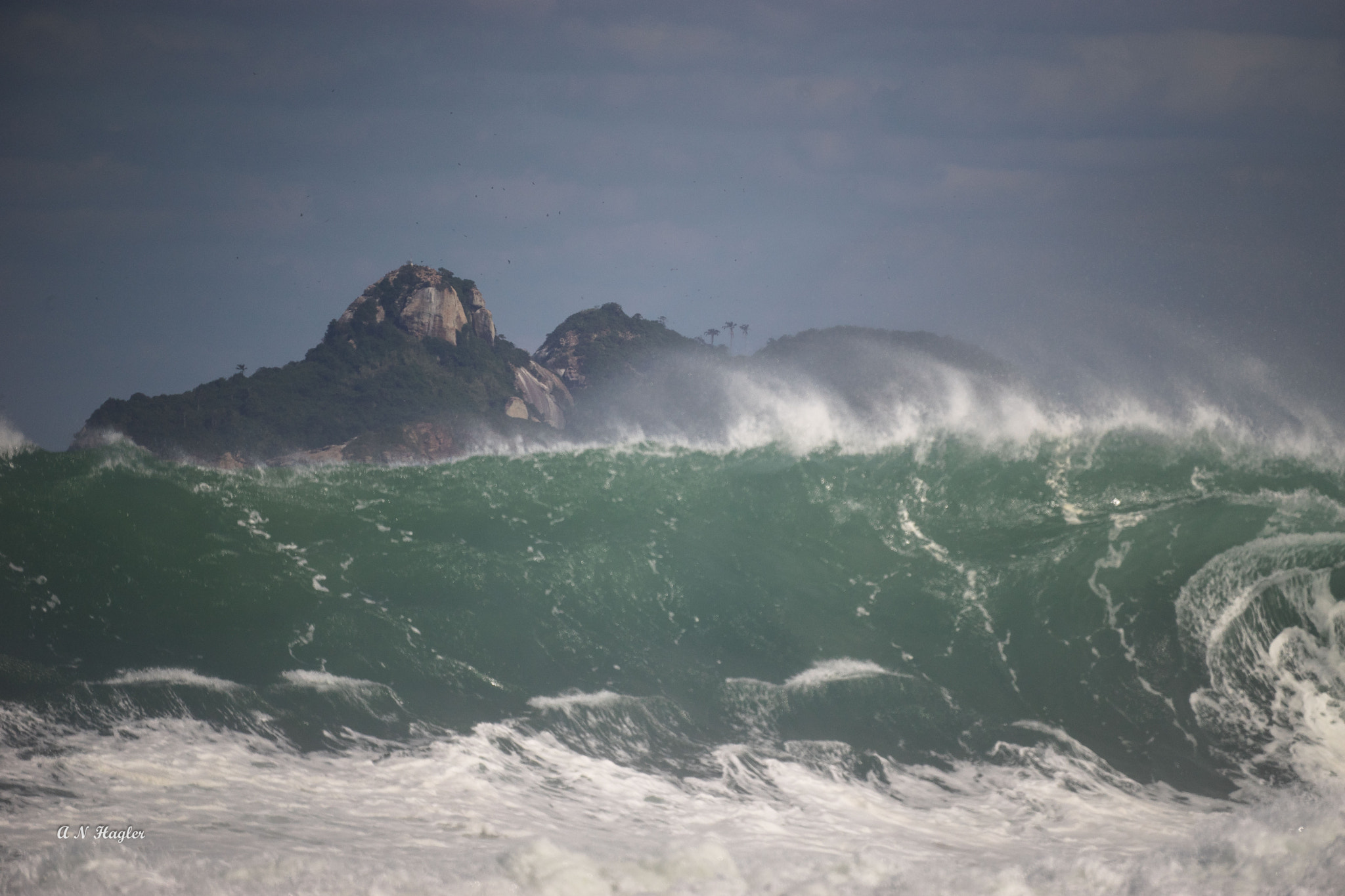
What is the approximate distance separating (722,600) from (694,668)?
140 cm

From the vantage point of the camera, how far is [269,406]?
3529 inches

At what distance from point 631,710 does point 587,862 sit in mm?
3297

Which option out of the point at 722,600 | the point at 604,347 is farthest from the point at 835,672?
the point at 604,347

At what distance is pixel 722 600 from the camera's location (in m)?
11.3

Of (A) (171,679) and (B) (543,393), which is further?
(B) (543,393)

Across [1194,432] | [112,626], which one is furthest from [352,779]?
[1194,432]

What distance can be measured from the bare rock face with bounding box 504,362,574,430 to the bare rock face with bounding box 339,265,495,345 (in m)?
7.99

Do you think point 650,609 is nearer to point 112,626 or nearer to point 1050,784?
point 1050,784

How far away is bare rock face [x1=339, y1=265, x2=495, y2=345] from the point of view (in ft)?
326

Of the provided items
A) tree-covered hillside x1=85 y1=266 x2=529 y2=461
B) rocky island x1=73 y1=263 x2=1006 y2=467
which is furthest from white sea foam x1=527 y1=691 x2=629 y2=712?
tree-covered hillside x1=85 y1=266 x2=529 y2=461

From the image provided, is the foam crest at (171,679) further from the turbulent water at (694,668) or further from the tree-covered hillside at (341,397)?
the tree-covered hillside at (341,397)

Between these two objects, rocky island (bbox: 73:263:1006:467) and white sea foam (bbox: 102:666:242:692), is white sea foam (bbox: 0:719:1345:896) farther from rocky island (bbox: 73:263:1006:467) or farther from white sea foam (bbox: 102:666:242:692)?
rocky island (bbox: 73:263:1006:467)

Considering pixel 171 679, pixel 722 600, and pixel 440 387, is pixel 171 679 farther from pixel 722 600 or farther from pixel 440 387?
pixel 440 387

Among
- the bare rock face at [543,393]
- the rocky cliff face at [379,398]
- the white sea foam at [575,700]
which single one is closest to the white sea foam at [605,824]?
the white sea foam at [575,700]
